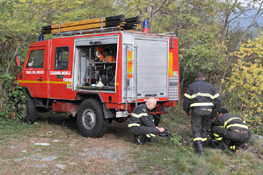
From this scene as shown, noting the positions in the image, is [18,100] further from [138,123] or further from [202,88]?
[202,88]

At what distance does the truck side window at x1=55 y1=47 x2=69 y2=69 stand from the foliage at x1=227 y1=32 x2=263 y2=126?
14.5ft

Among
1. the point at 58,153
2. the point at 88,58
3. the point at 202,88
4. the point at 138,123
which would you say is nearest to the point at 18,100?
the point at 88,58

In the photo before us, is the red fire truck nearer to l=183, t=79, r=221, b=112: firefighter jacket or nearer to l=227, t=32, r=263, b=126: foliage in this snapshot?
l=183, t=79, r=221, b=112: firefighter jacket

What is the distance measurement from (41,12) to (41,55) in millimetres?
2211

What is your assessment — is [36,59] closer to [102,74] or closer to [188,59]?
[102,74]

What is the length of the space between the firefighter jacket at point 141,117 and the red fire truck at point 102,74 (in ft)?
0.81

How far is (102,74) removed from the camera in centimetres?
771

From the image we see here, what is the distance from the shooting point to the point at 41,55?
27.8 feet

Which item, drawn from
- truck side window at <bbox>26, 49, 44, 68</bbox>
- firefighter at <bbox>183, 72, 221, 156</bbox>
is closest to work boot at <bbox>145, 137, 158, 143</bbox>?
firefighter at <bbox>183, 72, 221, 156</bbox>

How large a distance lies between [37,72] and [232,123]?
556 centimetres

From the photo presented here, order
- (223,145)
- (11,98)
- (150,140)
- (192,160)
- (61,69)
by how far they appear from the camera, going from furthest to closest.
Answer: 1. (11,98)
2. (61,69)
3. (150,140)
4. (223,145)
5. (192,160)

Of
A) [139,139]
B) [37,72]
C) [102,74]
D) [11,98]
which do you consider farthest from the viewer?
[11,98]

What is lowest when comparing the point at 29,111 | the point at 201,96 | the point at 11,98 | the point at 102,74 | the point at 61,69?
the point at 29,111

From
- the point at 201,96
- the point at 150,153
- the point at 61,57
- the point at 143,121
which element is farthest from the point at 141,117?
the point at 61,57
